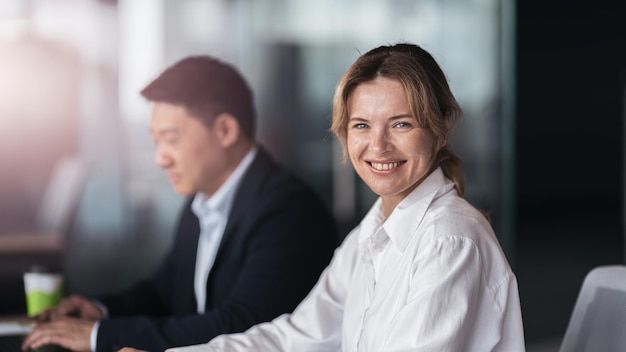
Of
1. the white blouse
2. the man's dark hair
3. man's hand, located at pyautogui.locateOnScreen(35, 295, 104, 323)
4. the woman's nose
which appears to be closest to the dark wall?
the man's dark hair

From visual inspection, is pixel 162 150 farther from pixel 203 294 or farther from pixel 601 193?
pixel 601 193

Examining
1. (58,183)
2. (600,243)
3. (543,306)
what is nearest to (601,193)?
(600,243)

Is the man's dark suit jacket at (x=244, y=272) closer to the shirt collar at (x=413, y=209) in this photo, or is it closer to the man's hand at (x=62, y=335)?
the man's hand at (x=62, y=335)

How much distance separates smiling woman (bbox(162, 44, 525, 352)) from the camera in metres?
1.58

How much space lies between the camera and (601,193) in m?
9.55

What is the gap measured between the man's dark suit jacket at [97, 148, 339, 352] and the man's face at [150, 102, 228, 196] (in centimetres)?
11

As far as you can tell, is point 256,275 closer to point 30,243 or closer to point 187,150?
point 187,150

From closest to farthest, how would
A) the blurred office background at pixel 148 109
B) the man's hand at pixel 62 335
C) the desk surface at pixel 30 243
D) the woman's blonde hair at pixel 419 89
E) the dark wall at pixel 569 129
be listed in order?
1. the woman's blonde hair at pixel 419 89
2. the man's hand at pixel 62 335
3. the desk surface at pixel 30 243
4. the blurred office background at pixel 148 109
5. the dark wall at pixel 569 129

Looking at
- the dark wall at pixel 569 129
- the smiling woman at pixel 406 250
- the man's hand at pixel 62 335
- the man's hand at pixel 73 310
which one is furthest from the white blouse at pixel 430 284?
the dark wall at pixel 569 129

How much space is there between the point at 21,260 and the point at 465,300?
11.1ft

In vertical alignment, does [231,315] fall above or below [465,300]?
below

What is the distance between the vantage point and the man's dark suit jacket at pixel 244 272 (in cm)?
227

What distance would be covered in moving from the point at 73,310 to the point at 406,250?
3.72 feet

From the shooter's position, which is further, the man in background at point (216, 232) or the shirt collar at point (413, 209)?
the man in background at point (216, 232)
